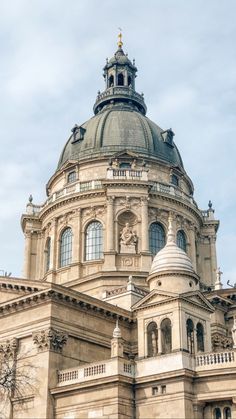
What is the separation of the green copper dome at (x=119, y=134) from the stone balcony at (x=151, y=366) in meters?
26.9

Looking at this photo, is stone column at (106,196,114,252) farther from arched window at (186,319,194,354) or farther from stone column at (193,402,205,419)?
stone column at (193,402,205,419)

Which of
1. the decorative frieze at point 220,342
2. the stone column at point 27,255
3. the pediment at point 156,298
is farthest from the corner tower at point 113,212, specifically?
the pediment at point 156,298

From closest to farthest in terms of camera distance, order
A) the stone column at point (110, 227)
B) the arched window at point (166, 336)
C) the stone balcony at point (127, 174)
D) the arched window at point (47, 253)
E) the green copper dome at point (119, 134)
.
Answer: the arched window at point (166, 336) < the stone column at point (110, 227) < the stone balcony at point (127, 174) < the arched window at point (47, 253) < the green copper dome at point (119, 134)

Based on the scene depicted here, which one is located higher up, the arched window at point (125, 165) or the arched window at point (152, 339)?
the arched window at point (125, 165)

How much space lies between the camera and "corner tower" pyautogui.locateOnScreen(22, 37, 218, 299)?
56594mm

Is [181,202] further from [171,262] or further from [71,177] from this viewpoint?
[171,262]

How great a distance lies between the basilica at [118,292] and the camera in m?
37.5

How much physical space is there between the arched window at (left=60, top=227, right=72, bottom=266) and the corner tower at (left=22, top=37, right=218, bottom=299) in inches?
3.5

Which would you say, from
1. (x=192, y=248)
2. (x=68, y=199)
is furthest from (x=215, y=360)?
(x=68, y=199)

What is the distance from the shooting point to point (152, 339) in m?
40.7

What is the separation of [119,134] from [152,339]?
89.8 ft

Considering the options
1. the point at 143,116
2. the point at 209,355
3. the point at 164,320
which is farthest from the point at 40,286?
the point at 143,116

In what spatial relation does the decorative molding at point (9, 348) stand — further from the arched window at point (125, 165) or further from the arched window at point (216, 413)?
the arched window at point (125, 165)

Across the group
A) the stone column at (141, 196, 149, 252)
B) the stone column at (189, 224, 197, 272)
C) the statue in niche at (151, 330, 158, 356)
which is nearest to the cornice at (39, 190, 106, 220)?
the stone column at (141, 196, 149, 252)
